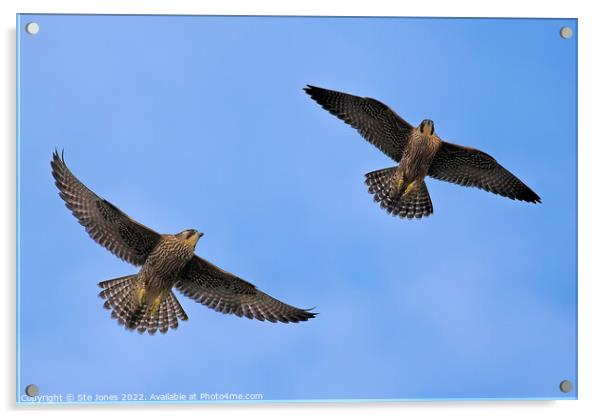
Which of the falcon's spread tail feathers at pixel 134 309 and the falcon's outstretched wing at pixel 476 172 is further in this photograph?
the falcon's outstretched wing at pixel 476 172

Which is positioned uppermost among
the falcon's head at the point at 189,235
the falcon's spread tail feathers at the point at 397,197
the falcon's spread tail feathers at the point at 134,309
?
the falcon's spread tail feathers at the point at 397,197

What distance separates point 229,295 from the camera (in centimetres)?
388

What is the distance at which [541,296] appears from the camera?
151 inches

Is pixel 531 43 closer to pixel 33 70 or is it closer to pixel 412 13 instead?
pixel 412 13

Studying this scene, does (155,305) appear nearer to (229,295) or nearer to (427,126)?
(229,295)

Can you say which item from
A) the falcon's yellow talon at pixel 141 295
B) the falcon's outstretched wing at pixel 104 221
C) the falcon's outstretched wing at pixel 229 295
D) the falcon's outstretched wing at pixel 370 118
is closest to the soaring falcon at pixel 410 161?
the falcon's outstretched wing at pixel 370 118

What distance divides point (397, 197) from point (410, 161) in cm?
21

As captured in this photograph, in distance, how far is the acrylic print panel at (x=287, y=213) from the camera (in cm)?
373

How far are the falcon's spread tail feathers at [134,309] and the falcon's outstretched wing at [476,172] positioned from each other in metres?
1.33

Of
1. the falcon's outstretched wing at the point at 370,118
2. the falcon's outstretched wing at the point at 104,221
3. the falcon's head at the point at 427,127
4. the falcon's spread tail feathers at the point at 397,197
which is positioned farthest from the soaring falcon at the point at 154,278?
the falcon's head at the point at 427,127

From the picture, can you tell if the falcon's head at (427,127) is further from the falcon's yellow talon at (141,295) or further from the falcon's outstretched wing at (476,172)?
the falcon's yellow talon at (141,295)

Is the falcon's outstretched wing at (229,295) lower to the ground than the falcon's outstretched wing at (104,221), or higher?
lower

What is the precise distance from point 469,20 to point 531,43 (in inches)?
11.8

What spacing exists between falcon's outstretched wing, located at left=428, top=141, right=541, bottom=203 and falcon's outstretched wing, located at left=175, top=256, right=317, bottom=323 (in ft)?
3.01
